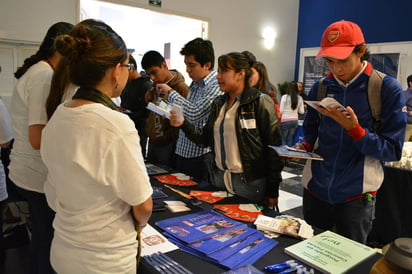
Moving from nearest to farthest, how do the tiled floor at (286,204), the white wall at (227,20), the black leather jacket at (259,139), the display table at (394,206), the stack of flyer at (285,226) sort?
the stack of flyer at (285,226) → the black leather jacket at (259,139) → the tiled floor at (286,204) → the display table at (394,206) → the white wall at (227,20)

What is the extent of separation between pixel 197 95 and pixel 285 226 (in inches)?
48.0

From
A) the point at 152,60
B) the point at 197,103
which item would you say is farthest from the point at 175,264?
the point at 152,60

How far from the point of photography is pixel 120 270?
871 mm

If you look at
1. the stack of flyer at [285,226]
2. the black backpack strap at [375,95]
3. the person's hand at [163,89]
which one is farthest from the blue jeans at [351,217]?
the person's hand at [163,89]

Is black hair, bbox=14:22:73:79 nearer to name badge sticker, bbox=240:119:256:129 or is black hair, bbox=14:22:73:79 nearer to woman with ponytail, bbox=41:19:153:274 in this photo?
woman with ponytail, bbox=41:19:153:274

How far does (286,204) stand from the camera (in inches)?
138

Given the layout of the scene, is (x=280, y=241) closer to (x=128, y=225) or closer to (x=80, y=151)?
(x=128, y=225)

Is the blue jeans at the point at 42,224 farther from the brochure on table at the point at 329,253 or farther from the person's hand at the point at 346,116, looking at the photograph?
the person's hand at the point at 346,116

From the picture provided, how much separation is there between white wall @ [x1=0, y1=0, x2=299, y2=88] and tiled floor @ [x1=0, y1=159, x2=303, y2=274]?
2212 mm

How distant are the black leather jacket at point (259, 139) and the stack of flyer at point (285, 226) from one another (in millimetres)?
426

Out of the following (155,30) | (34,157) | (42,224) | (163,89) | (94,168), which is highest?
(155,30)

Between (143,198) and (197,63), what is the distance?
4.76 feet

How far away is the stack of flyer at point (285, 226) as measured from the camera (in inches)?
47.6

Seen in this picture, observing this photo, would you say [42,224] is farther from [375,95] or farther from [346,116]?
[375,95]
